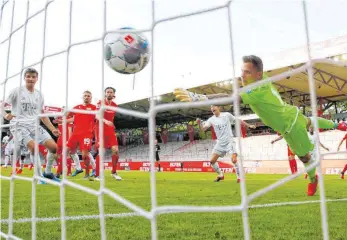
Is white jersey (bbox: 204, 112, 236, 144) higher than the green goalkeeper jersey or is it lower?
higher

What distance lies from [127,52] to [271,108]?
1.28m

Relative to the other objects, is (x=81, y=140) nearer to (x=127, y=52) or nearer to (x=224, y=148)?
(x=224, y=148)

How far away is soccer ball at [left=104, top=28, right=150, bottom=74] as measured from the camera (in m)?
3.29

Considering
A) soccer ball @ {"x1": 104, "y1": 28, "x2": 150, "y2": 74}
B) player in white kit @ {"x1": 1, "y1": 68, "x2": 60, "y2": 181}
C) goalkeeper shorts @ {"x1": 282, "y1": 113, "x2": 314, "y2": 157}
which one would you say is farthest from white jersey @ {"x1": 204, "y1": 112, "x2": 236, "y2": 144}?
soccer ball @ {"x1": 104, "y1": 28, "x2": 150, "y2": 74}

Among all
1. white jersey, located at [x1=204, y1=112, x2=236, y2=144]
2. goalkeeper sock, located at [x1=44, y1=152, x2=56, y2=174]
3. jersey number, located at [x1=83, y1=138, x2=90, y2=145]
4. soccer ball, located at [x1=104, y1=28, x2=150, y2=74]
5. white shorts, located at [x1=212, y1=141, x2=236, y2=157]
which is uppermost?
soccer ball, located at [x1=104, y1=28, x2=150, y2=74]

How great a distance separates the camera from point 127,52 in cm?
334

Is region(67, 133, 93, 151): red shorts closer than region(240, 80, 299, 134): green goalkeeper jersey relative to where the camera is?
No

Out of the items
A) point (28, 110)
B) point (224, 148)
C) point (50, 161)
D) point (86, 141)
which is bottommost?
point (50, 161)

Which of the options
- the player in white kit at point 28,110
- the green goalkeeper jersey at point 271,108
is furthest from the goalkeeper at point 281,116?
the player in white kit at point 28,110

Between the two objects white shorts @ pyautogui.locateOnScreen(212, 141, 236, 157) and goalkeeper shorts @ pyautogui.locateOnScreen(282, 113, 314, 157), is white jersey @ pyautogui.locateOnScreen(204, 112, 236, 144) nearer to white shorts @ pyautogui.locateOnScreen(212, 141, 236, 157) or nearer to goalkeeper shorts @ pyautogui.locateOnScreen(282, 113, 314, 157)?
white shorts @ pyautogui.locateOnScreen(212, 141, 236, 157)

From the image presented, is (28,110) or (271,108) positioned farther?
(28,110)

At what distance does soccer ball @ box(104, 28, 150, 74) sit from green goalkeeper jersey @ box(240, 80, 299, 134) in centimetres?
91

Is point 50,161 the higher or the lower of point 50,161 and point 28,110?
the lower

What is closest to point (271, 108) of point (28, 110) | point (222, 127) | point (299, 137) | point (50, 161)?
point (299, 137)
